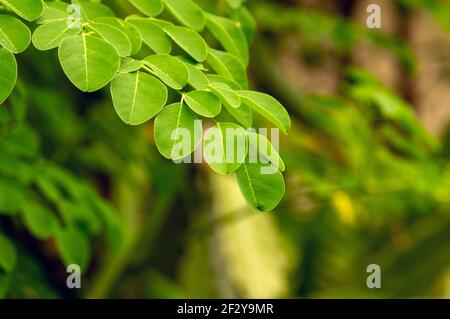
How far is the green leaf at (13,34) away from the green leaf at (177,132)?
0.11m

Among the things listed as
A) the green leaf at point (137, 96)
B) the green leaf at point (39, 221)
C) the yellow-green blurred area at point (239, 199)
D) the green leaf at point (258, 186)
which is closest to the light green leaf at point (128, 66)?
the green leaf at point (137, 96)

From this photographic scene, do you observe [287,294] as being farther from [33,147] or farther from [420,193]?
[33,147]

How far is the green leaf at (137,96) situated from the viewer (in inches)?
20.5

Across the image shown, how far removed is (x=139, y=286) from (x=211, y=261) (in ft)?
1.81

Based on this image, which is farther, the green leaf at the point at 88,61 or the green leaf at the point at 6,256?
the green leaf at the point at 6,256

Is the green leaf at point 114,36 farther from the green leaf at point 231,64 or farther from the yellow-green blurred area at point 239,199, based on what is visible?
the yellow-green blurred area at point 239,199

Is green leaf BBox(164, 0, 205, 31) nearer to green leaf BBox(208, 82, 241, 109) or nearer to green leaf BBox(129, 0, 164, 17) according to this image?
green leaf BBox(129, 0, 164, 17)

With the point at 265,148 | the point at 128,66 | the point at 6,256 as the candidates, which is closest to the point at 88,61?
the point at 128,66

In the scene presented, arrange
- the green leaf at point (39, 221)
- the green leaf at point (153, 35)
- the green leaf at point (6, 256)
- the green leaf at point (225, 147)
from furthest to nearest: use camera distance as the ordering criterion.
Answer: the green leaf at point (39, 221)
the green leaf at point (6, 256)
the green leaf at point (153, 35)
the green leaf at point (225, 147)

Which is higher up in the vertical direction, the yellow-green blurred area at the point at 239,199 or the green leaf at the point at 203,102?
the yellow-green blurred area at the point at 239,199

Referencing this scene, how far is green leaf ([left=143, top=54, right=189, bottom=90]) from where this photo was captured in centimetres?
56

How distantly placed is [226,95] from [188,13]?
18 cm

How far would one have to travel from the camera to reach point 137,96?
53cm

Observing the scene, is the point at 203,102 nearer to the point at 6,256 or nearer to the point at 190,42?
the point at 190,42
